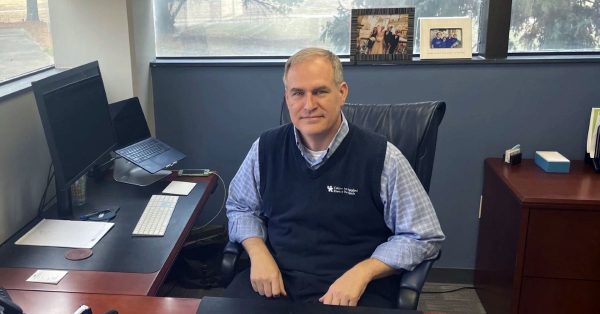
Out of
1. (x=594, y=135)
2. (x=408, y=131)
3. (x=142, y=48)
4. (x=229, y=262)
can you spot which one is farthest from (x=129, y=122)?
(x=594, y=135)

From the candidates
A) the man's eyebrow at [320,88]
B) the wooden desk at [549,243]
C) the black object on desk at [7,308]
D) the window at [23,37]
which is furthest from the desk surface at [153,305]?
the wooden desk at [549,243]

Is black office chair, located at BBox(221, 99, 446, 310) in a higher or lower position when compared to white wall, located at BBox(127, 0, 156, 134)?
lower

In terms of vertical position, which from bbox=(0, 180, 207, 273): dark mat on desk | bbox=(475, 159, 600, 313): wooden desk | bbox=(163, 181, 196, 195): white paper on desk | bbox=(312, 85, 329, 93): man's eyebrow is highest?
bbox=(312, 85, 329, 93): man's eyebrow

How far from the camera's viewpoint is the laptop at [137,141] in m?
2.31

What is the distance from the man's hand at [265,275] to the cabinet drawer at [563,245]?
1.09 metres

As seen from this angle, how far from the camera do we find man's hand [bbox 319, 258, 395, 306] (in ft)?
5.15

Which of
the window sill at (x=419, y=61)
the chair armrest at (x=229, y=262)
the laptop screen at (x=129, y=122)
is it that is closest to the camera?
the chair armrest at (x=229, y=262)

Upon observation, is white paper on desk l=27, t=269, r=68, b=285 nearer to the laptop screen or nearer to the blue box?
the laptop screen

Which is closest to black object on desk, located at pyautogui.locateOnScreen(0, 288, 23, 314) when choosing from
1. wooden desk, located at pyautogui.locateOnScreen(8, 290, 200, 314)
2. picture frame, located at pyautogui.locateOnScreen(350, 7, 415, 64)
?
wooden desk, located at pyautogui.locateOnScreen(8, 290, 200, 314)

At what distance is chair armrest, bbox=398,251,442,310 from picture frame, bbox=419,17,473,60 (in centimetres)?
134

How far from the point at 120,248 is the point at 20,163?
0.54 metres

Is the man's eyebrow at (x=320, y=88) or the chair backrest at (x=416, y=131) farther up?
the man's eyebrow at (x=320, y=88)

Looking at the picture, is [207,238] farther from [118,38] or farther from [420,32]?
[420,32]

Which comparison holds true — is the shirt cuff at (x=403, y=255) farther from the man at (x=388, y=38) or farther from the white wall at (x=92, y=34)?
the white wall at (x=92, y=34)
